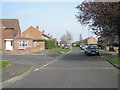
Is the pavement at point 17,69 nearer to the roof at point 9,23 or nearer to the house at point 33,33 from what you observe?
the roof at point 9,23

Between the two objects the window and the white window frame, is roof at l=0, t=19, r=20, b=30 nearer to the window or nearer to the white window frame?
the white window frame

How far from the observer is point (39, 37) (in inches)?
2970

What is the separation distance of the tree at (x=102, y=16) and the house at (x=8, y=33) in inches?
990

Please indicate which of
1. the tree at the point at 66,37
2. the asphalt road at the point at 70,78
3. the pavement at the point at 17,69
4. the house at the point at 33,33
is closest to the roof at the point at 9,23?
the house at the point at 33,33

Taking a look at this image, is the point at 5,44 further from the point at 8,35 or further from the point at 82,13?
the point at 82,13

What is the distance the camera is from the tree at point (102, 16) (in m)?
18.3

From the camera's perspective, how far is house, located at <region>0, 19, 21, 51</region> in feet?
148

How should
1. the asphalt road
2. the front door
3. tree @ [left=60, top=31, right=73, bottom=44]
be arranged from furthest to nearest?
tree @ [left=60, top=31, right=73, bottom=44] → the front door → the asphalt road

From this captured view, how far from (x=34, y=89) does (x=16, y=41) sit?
38.7 metres

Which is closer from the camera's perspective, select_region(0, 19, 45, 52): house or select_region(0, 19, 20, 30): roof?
select_region(0, 19, 45, 52): house

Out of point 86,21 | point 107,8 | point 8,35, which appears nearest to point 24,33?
point 8,35

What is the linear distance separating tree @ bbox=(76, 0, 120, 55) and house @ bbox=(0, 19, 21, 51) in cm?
2515

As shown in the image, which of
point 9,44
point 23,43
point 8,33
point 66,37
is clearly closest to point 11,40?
point 9,44

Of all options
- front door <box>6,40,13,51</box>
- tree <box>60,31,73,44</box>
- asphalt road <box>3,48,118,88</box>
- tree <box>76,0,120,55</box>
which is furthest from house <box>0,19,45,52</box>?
tree <box>60,31,73,44</box>
